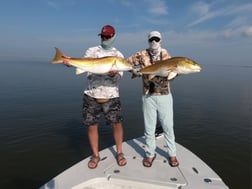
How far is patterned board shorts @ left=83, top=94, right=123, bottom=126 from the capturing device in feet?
15.2

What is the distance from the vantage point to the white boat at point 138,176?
398 centimetres

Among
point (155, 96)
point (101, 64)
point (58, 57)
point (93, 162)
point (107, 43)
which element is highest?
point (107, 43)

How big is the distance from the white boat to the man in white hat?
0.76ft

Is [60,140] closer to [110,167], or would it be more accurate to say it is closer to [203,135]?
[110,167]

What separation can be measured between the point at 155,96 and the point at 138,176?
4.96 feet

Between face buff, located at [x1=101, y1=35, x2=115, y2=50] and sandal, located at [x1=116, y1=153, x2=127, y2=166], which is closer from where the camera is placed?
face buff, located at [x1=101, y1=35, x2=115, y2=50]

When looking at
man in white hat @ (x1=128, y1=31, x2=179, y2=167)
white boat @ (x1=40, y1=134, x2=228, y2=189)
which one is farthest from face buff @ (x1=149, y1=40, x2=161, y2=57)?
white boat @ (x1=40, y1=134, x2=228, y2=189)

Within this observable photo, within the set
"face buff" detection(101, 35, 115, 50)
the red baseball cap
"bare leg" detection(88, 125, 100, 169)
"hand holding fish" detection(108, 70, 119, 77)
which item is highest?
the red baseball cap

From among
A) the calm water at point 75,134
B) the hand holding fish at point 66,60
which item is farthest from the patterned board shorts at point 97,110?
the calm water at point 75,134

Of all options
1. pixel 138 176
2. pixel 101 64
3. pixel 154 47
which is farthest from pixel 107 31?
pixel 138 176

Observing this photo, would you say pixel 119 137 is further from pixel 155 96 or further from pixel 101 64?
pixel 101 64

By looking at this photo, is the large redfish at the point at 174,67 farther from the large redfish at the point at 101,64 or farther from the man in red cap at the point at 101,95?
the man in red cap at the point at 101,95

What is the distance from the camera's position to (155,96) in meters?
4.51

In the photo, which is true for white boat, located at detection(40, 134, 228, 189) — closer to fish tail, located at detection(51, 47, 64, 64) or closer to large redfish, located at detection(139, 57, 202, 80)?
large redfish, located at detection(139, 57, 202, 80)
